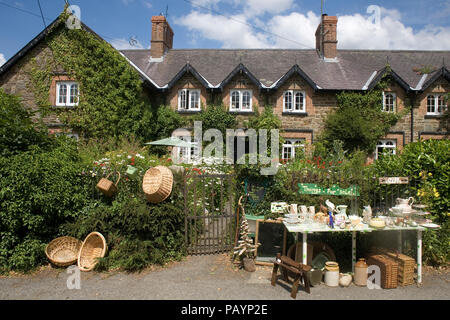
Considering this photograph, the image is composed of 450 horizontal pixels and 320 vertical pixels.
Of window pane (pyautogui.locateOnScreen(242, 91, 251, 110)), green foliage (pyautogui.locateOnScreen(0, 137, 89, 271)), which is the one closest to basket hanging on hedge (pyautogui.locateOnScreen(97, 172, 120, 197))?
green foliage (pyautogui.locateOnScreen(0, 137, 89, 271))

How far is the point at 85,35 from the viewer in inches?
543

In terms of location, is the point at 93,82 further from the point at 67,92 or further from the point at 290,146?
the point at 290,146

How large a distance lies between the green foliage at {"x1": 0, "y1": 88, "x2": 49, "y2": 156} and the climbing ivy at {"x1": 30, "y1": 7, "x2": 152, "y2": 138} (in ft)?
23.3

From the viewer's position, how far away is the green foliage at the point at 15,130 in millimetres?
5781

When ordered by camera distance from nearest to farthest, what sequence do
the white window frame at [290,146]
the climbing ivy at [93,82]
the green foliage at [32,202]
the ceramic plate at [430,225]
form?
the ceramic plate at [430,225], the green foliage at [32,202], the climbing ivy at [93,82], the white window frame at [290,146]

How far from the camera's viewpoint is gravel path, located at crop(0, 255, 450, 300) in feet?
14.9

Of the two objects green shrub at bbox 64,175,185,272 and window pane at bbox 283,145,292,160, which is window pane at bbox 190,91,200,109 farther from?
green shrub at bbox 64,175,185,272

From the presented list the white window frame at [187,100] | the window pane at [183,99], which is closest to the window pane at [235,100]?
the white window frame at [187,100]

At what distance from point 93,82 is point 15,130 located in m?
8.50

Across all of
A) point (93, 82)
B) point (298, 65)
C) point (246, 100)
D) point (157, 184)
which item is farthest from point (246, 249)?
point (298, 65)

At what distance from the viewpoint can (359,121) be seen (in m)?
14.8

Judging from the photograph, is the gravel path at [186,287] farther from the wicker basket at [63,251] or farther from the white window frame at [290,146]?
the white window frame at [290,146]

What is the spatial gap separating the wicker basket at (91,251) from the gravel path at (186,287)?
0.25 meters
